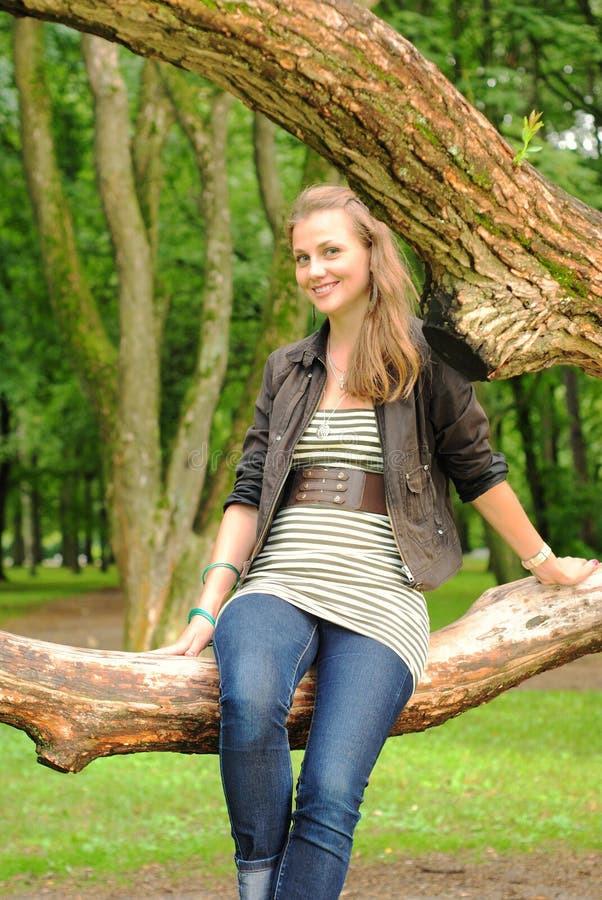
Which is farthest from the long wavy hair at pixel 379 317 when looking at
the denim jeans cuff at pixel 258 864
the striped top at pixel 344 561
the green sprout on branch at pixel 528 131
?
the denim jeans cuff at pixel 258 864

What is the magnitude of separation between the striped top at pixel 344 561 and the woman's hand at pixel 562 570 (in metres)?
0.50

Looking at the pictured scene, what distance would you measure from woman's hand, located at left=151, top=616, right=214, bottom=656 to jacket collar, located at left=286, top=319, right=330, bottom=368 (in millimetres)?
845

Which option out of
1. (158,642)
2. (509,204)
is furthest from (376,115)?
(158,642)

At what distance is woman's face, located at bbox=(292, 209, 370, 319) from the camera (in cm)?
317

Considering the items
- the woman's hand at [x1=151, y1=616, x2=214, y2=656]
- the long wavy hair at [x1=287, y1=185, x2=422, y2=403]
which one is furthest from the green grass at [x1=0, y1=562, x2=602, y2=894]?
the long wavy hair at [x1=287, y1=185, x2=422, y2=403]

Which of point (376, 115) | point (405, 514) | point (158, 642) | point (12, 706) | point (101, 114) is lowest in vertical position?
point (158, 642)

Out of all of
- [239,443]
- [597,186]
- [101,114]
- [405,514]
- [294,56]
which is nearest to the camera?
[294,56]

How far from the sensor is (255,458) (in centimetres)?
337

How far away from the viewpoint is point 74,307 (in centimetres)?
1023

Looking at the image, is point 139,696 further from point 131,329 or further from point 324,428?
point 131,329

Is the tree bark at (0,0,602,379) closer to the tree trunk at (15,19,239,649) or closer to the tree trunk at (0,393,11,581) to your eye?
the tree trunk at (15,19,239,649)

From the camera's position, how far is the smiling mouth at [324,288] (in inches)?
126

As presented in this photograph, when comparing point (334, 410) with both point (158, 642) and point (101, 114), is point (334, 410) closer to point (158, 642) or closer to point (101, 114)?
point (158, 642)

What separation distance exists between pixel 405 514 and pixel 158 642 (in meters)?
7.03
